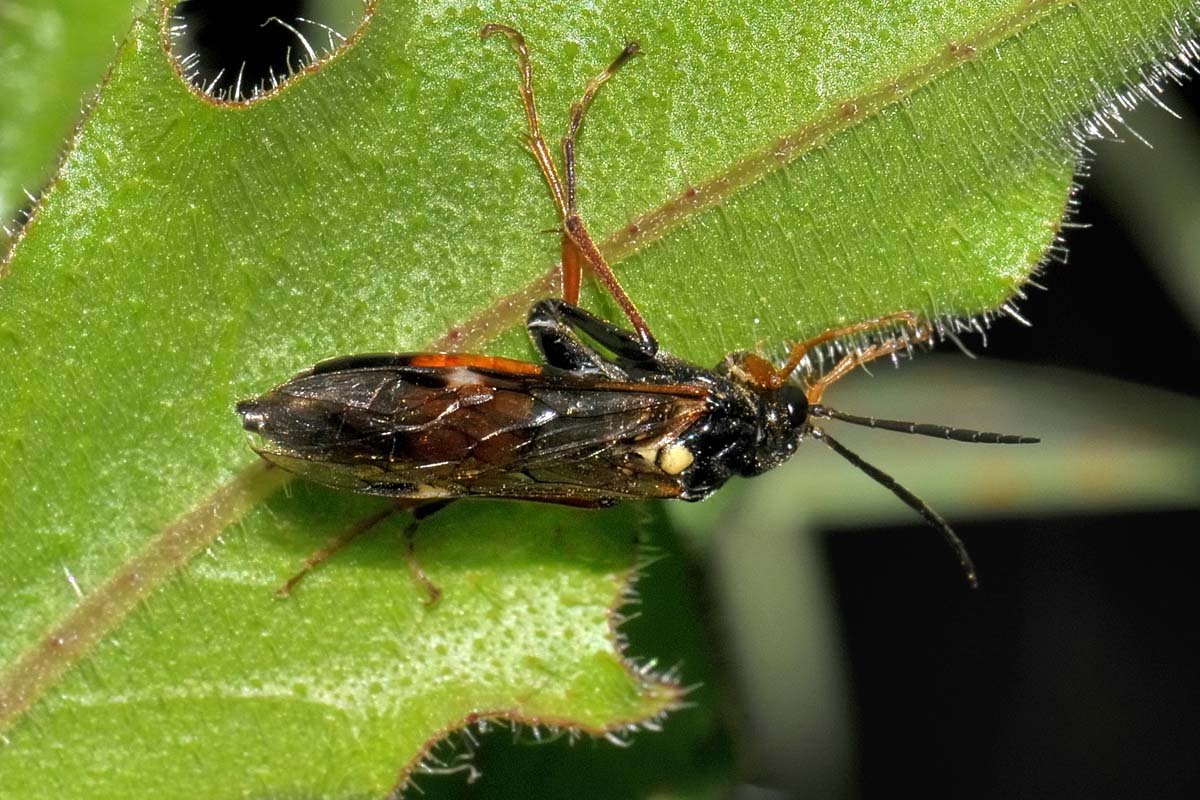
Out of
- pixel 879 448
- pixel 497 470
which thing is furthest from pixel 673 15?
pixel 879 448

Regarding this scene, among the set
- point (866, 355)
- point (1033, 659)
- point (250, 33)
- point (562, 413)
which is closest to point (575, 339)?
point (562, 413)

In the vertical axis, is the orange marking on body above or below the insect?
above

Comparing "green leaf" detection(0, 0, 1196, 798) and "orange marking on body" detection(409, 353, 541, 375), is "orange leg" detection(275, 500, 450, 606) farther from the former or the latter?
"orange marking on body" detection(409, 353, 541, 375)

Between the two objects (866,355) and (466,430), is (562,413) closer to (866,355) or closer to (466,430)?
(466,430)

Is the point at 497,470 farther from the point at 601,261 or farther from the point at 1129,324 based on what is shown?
the point at 1129,324

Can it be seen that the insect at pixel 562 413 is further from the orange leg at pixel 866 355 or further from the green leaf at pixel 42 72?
the green leaf at pixel 42 72

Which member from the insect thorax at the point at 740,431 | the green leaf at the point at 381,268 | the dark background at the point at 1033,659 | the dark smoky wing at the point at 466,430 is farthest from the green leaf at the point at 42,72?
the dark background at the point at 1033,659

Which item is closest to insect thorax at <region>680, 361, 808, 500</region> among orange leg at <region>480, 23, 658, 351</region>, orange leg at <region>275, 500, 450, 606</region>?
orange leg at <region>480, 23, 658, 351</region>
